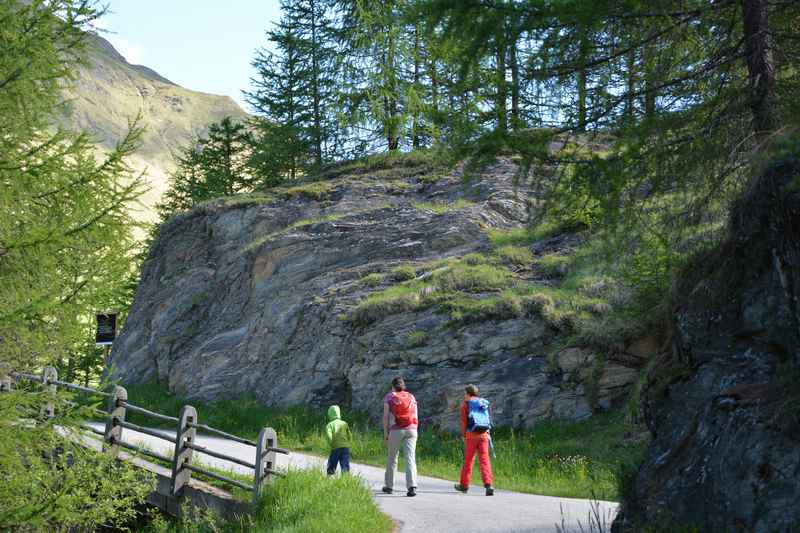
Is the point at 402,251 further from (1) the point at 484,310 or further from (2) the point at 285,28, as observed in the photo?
(2) the point at 285,28

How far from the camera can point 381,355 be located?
64.1 ft

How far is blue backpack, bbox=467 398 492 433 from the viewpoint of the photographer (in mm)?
12172

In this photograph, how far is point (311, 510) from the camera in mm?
9812

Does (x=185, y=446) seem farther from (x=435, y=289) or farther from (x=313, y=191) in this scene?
(x=313, y=191)

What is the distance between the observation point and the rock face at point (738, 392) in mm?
5750

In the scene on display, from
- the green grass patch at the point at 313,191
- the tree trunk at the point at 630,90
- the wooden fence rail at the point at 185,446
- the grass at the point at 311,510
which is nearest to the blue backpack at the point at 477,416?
the grass at the point at 311,510

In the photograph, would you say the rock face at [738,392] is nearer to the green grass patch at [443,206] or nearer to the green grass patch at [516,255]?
the green grass patch at [516,255]

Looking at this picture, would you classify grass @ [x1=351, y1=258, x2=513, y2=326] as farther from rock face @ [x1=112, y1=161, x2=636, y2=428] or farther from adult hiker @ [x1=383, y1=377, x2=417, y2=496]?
adult hiker @ [x1=383, y1=377, x2=417, y2=496]

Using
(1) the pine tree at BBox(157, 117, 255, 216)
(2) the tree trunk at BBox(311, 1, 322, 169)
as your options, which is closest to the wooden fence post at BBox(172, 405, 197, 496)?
(2) the tree trunk at BBox(311, 1, 322, 169)

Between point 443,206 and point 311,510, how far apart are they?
1723 cm

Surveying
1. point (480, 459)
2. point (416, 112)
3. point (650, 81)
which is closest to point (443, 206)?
point (416, 112)

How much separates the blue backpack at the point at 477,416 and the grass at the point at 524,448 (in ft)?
5.44

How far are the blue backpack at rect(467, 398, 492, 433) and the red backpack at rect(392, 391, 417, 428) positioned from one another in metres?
0.94

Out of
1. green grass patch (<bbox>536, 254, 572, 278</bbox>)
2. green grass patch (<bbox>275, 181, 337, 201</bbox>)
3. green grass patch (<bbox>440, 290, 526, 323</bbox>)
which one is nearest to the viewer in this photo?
green grass patch (<bbox>440, 290, 526, 323</bbox>)
